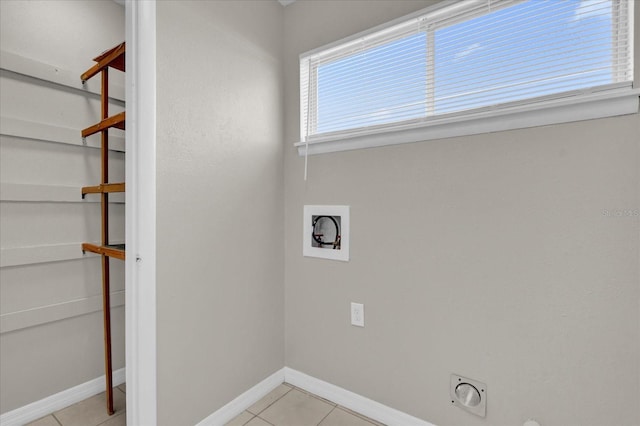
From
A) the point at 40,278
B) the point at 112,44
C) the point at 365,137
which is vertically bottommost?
the point at 40,278

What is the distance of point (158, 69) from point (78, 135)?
82 centimetres

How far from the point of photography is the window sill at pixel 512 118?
1.07 m

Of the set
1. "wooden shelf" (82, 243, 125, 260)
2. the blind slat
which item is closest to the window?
the blind slat

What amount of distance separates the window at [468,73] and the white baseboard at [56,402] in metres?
1.83

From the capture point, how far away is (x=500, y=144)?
1.28 m

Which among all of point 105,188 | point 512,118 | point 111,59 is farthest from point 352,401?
point 111,59

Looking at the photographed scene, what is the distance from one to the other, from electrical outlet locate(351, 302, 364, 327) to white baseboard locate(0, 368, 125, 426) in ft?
4.87

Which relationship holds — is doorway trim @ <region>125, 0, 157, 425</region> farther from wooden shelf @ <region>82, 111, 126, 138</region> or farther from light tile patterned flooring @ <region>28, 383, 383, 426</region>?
light tile patterned flooring @ <region>28, 383, 383, 426</region>

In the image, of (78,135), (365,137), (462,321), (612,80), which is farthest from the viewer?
(78,135)

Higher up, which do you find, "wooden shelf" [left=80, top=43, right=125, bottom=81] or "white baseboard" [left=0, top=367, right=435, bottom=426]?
"wooden shelf" [left=80, top=43, right=125, bottom=81]

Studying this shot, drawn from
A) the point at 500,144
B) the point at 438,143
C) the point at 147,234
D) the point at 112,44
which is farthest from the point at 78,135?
the point at 500,144

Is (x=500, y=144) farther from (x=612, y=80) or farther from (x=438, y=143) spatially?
(x=612, y=80)

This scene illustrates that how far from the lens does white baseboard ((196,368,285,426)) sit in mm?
1518

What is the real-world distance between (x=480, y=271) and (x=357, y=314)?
0.65 m
